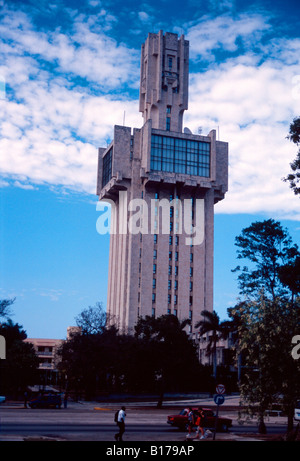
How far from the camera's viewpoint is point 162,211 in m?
103

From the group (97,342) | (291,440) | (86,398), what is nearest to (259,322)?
(291,440)

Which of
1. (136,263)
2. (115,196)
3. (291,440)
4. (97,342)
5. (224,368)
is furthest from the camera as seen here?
(115,196)

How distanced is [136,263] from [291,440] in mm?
77196

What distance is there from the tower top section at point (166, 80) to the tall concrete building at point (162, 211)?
0.28 metres

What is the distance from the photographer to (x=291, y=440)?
73.8ft

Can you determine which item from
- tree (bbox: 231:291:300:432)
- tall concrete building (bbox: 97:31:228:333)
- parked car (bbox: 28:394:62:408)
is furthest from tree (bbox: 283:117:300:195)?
tall concrete building (bbox: 97:31:228:333)

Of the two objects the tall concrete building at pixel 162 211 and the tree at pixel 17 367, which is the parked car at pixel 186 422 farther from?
the tall concrete building at pixel 162 211

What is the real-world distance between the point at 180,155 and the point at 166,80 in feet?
58.2

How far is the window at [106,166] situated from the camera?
108m

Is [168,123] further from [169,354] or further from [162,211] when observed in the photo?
[169,354]

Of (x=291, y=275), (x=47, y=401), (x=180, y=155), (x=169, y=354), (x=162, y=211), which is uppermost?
(x=180, y=155)

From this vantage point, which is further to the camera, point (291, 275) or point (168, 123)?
point (168, 123)

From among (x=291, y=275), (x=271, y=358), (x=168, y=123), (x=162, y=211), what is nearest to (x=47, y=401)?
(x=291, y=275)

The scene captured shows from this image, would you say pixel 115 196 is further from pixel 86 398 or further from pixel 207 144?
pixel 86 398
